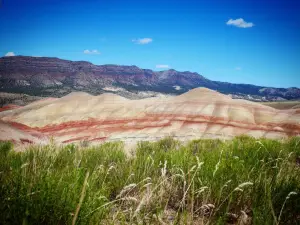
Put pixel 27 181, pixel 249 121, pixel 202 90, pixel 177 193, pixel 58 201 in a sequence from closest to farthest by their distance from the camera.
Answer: pixel 58 201, pixel 27 181, pixel 177 193, pixel 249 121, pixel 202 90

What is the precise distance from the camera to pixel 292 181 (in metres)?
3.22

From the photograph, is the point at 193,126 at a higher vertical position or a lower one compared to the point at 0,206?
lower

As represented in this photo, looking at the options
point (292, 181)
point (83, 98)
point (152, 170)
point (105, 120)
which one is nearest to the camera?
point (292, 181)

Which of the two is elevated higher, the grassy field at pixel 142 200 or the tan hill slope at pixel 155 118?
the grassy field at pixel 142 200

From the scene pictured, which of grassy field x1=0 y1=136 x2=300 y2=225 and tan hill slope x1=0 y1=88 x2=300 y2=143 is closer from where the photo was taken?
grassy field x1=0 y1=136 x2=300 y2=225

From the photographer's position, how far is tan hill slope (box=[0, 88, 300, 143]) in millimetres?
45031

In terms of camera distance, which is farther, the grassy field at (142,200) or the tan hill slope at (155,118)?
the tan hill slope at (155,118)

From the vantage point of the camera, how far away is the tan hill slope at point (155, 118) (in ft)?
148

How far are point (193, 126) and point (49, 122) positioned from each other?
34378 mm

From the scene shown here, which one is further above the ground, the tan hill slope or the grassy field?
the grassy field

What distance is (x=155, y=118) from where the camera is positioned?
53.6m

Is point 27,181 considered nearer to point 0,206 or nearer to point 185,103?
point 0,206

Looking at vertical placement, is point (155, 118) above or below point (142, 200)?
below

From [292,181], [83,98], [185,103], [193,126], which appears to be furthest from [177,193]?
[83,98]
